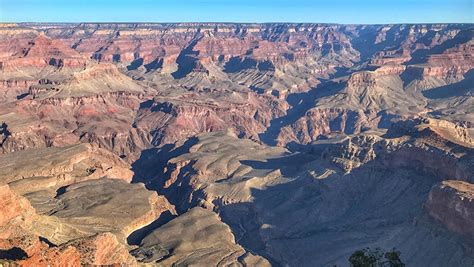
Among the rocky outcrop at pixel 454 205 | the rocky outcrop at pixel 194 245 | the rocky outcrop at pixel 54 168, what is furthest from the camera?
the rocky outcrop at pixel 54 168

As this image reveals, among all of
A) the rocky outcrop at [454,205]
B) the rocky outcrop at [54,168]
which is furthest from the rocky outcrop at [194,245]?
the rocky outcrop at [54,168]

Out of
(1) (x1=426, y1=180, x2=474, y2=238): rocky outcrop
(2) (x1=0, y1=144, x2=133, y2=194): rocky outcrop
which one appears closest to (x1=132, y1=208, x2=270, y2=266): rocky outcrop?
(1) (x1=426, y1=180, x2=474, y2=238): rocky outcrop

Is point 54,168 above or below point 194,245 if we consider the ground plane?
above

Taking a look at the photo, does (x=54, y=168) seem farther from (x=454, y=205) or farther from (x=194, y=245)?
(x=454, y=205)

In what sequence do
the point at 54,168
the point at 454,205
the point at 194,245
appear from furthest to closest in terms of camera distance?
the point at 54,168, the point at 194,245, the point at 454,205

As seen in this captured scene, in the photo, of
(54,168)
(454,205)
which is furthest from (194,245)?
(54,168)

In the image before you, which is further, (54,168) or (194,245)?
(54,168)

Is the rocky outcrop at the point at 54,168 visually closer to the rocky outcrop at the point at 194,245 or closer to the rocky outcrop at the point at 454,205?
the rocky outcrop at the point at 194,245

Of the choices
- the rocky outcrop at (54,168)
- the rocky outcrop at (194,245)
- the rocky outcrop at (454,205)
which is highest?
the rocky outcrop at (454,205)

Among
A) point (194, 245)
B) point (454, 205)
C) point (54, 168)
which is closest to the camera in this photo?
point (454, 205)

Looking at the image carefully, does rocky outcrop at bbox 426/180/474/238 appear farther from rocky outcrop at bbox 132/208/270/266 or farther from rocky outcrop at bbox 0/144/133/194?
rocky outcrop at bbox 0/144/133/194

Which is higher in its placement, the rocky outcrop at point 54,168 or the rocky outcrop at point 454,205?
the rocky outcrop at point 454,205

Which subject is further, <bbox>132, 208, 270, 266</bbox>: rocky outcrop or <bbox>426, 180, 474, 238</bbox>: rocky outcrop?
<bbox>132, 208, 270, 266</bbox>: rocky outcrop
